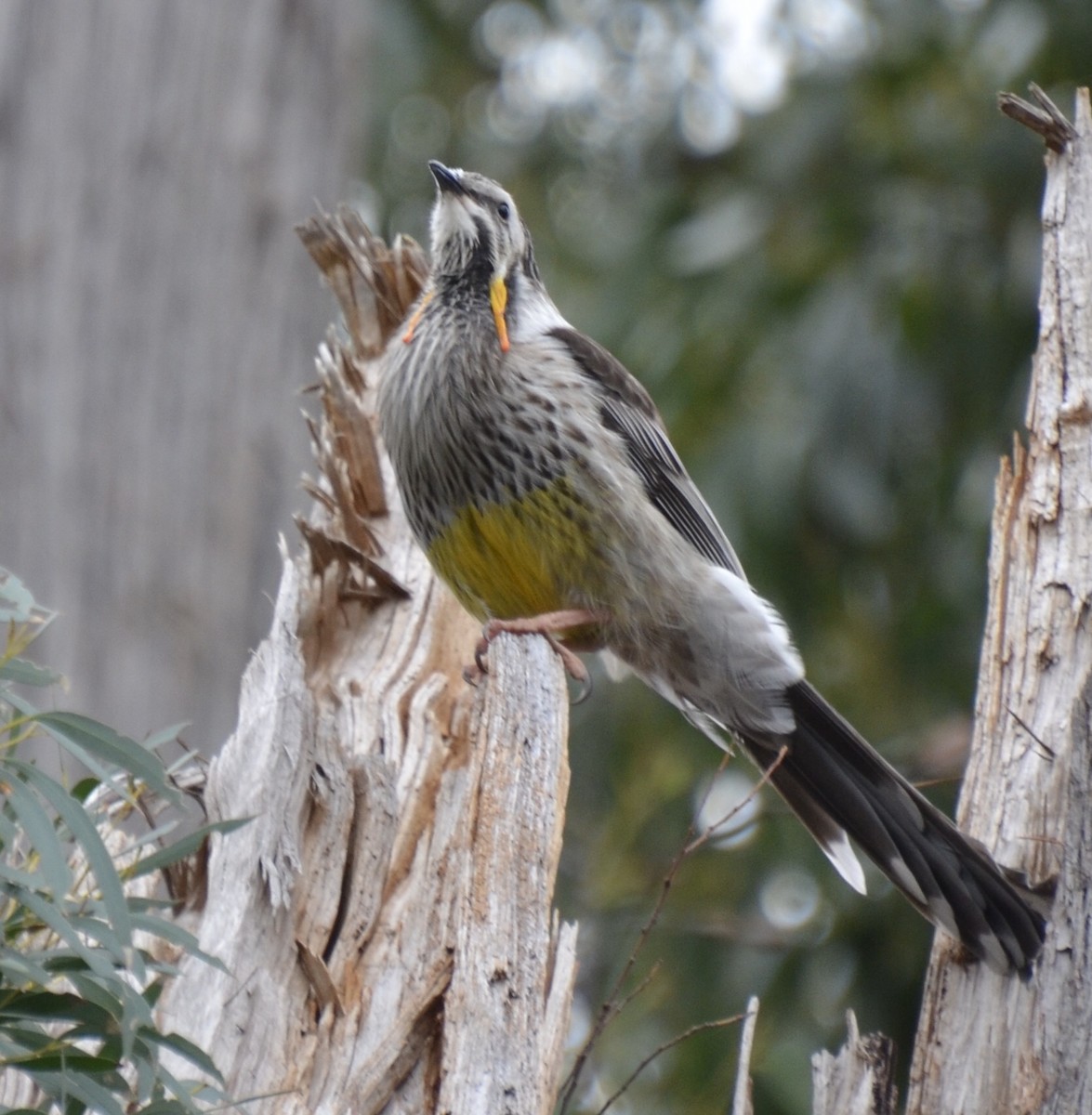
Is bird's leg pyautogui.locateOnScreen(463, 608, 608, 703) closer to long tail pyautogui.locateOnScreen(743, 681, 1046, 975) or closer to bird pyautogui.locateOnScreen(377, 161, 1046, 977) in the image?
bird pyautogui.locateOnScreen(377, 161, 1046, 977)

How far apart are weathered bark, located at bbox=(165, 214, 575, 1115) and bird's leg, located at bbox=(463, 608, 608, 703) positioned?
0.59ft

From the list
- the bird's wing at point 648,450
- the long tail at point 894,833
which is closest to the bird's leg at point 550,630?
the bird's wing at point 648,450

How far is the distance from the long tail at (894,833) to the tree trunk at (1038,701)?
5 centimetres

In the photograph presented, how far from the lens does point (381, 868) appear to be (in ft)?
8.45

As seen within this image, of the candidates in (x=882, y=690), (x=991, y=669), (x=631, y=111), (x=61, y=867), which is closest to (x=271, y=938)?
(x=61, y=867)

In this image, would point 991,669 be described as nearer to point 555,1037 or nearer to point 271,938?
point 555,1037

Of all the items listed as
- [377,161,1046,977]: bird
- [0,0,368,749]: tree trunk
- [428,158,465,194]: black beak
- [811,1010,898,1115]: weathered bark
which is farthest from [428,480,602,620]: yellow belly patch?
[0,0,368,749]: tree trunk

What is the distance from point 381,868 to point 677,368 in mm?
3009

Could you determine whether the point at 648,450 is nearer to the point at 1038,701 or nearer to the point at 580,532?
the point at 580,532

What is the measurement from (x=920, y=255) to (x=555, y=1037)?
3.87 metres

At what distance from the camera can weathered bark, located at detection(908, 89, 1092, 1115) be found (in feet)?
7.05

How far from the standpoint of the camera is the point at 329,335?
3.65m

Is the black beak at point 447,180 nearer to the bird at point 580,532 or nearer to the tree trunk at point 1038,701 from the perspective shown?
the bird at point 580,532

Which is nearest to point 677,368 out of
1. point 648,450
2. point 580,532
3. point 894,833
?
point 648,450
